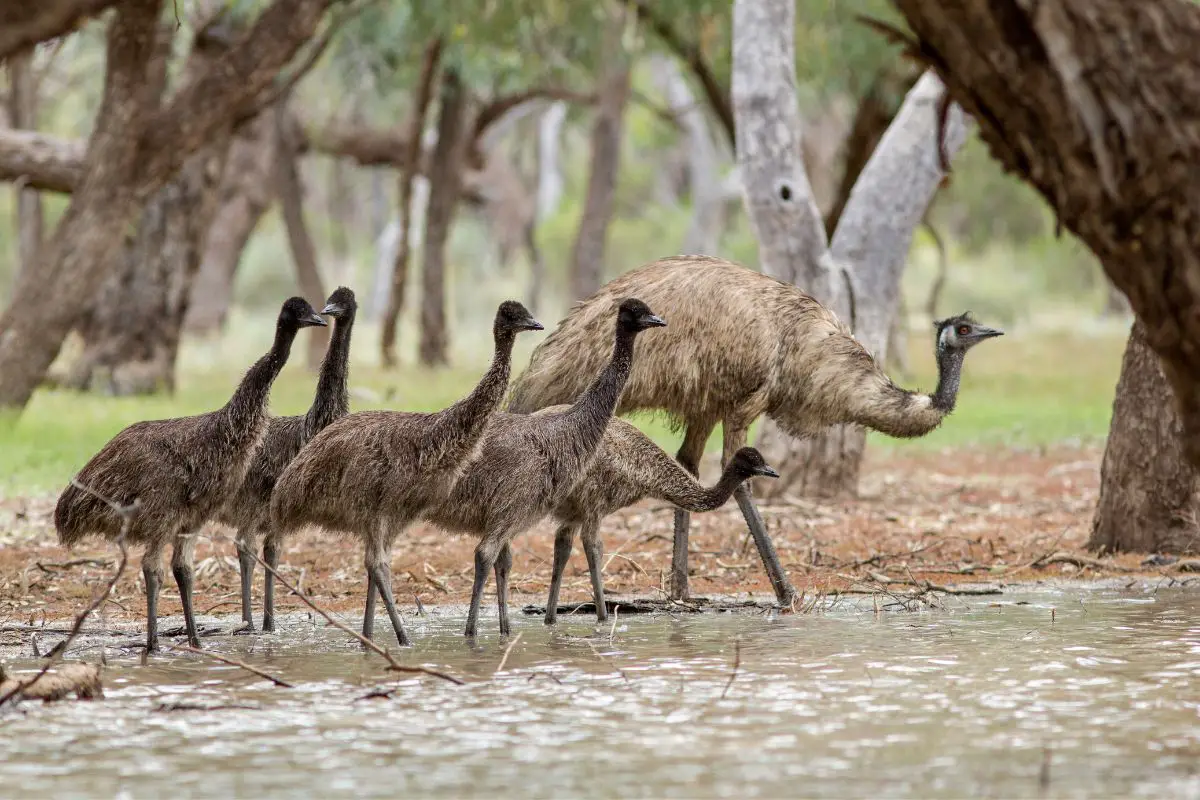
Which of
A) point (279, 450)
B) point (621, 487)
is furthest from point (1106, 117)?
point (279, 450)

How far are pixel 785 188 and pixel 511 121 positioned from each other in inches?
1127

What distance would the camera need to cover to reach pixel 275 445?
7.79 m

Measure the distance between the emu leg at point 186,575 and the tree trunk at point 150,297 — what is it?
1410 centimetres

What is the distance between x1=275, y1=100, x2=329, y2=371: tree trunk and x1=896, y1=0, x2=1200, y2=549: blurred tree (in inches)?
890

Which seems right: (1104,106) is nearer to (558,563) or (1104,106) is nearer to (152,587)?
(558,563)

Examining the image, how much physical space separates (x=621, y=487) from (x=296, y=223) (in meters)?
20.3

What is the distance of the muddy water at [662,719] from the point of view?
4.52 metres

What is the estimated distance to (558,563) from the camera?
26.2 ft

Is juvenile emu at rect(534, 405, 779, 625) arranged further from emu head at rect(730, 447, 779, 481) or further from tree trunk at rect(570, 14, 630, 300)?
tree trunk at rect(570, 14, 630, 300)

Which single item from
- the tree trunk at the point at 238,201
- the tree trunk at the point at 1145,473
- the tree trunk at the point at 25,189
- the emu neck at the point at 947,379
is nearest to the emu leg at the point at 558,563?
the emu neck at the point at 947,379

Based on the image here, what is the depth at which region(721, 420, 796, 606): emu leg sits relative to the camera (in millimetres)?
8234

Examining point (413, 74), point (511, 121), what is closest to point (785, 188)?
point (413, 74)

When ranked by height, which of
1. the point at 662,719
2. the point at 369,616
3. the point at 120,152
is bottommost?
the point at 662,719

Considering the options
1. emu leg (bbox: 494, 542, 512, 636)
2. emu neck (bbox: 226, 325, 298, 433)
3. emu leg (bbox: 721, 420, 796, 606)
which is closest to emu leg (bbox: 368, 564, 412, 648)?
emu leg (bbox: 494, 542, 512, 636)
